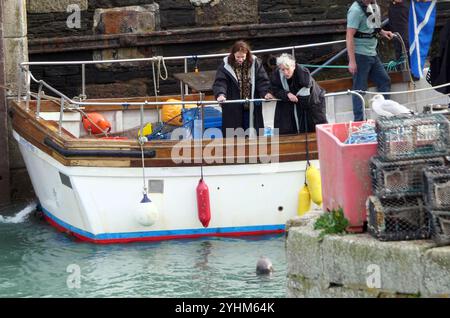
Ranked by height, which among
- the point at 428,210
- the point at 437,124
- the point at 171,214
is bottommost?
the point at 171,214

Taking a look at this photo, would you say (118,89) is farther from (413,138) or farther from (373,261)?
(373,261)

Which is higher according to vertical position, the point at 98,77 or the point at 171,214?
the point at 98,77

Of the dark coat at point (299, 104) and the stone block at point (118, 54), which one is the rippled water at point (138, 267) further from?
the stone block at point (118, 54)

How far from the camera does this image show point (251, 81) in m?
11.4

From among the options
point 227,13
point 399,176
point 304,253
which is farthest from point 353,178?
point 227,13

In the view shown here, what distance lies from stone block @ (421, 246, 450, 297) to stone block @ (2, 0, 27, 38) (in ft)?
26.5

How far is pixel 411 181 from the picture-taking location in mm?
6547

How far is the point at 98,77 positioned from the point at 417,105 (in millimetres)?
4727

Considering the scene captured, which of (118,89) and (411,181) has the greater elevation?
(118,89)

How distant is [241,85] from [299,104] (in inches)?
25.1

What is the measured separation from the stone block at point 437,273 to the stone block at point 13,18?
26.5 feet

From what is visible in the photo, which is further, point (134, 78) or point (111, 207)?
point (134, 78)
